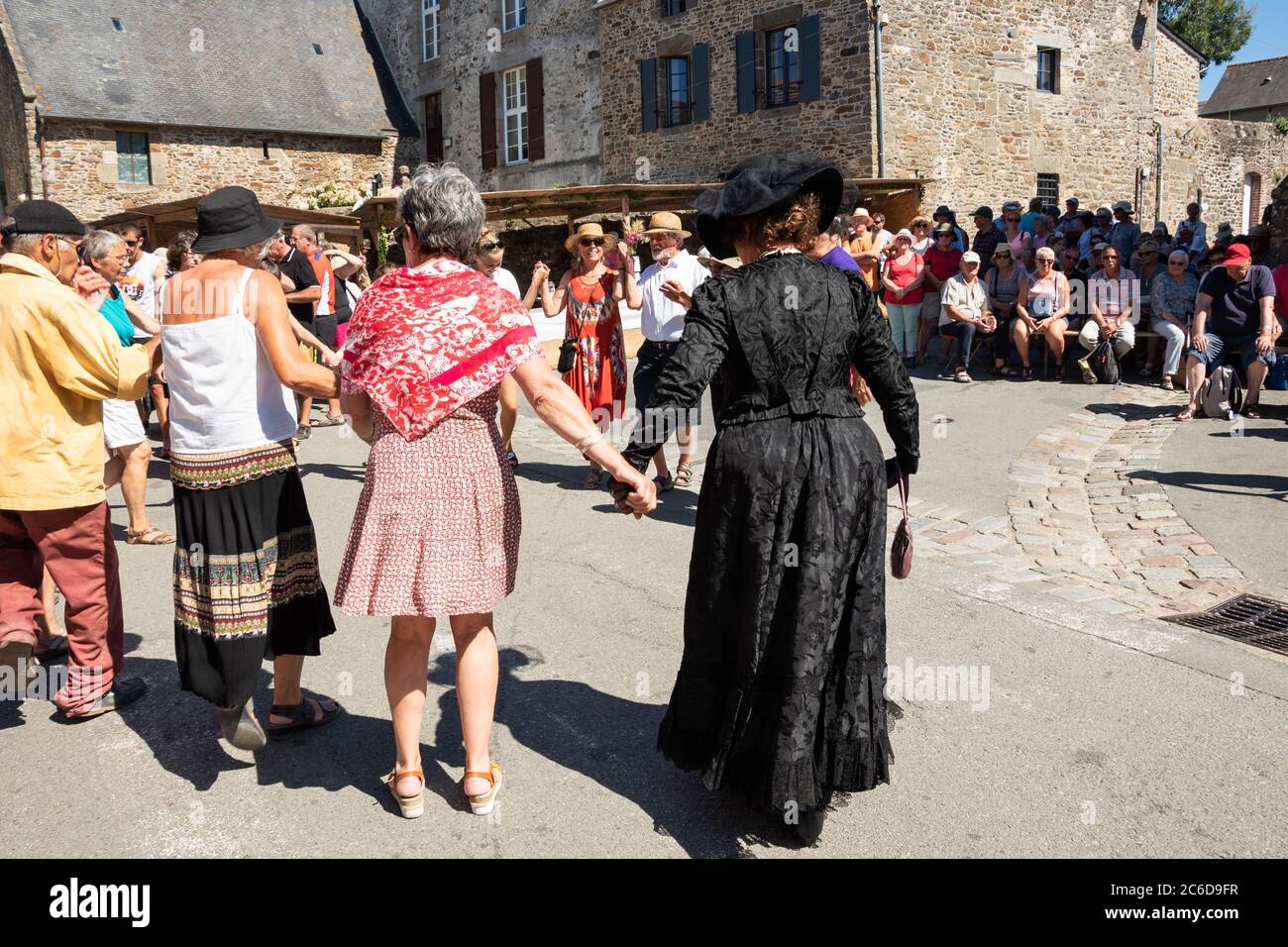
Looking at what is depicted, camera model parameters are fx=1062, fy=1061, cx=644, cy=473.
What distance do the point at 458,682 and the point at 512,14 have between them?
29243mm

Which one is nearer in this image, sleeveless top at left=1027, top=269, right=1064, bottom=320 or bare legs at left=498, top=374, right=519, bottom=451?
bare legs at left=498, top=374, right=519, bottom=451

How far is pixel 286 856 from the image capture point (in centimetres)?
329

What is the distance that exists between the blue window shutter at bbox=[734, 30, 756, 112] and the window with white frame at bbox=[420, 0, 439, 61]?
1388cm

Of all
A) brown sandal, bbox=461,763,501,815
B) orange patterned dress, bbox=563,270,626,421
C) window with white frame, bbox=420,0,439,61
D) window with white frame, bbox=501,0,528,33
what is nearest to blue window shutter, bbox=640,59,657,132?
window with white frame, bbox=501,0,528,33

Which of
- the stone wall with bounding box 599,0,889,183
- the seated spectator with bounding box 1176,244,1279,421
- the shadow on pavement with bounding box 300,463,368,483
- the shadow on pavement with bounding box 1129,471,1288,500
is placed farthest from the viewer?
the stone wall with bounding box 599,0,889,183

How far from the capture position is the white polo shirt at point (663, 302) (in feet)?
25.7

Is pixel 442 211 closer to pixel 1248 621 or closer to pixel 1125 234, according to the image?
pixel 1248 621

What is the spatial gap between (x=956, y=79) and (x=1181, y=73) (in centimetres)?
806

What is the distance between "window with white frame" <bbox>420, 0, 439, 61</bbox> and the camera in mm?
32750

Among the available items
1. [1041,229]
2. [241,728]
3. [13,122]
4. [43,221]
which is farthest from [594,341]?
[13,122]

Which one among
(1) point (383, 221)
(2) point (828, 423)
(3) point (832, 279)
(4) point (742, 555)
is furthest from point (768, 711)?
(1) point (383, 221)

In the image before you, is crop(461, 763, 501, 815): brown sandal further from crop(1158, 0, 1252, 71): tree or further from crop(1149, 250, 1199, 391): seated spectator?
crop(1158, 0, 1252, 71): tree

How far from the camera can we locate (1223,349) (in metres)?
10.2

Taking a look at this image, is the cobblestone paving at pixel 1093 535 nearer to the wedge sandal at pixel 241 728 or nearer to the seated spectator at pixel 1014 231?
the wedge sandal at pixel 241 728
